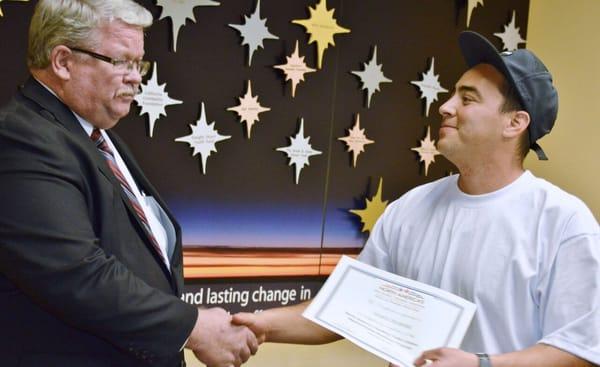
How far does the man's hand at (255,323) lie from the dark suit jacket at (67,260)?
41 centimetres

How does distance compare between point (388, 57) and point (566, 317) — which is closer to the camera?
point (566, 317)

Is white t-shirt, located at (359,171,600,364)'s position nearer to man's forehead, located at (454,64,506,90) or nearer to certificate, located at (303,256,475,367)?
certificate, located at (303,256,475,367)

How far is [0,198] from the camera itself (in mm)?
1330

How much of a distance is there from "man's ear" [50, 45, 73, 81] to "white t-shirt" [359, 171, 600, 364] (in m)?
1.08

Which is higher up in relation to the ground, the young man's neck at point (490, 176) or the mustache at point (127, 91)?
the mustache at point (127, 91)

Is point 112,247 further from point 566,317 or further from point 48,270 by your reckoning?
point 566,317

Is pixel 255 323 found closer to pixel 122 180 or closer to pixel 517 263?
pixel 122 180

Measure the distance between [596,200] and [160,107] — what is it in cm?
228

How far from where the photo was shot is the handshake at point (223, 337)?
1671mm

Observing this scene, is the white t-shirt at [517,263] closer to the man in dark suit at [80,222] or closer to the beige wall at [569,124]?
the man in dark suit at [80,222]

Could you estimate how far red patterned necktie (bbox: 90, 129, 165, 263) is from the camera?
157 cm

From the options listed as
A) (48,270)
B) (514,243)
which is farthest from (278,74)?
(48,270)

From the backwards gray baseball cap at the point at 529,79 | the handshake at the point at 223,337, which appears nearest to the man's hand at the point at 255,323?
the handshake at the point at 223,337

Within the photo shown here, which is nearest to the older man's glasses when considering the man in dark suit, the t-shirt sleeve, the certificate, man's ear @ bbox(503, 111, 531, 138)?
the man in dark suit
